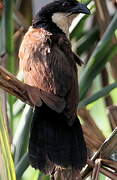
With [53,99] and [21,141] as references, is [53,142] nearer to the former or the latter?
[53,99]

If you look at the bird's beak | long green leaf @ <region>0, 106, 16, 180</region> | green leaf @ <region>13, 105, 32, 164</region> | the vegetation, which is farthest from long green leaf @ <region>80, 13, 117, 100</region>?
long green leaf @ <region>0, 106, 16, 180</region>

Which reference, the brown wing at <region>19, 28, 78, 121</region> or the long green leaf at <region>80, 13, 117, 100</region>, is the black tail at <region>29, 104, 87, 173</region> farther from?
the long green leaf at <region>80, 13, 117, 100</region>

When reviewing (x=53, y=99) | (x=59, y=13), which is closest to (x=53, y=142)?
(x=53, y=99)

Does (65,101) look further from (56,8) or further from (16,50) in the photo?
(16,50)

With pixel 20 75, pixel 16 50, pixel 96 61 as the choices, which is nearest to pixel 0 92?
pixel 20 75

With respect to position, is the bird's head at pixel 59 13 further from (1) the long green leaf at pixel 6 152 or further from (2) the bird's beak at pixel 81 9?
(1) the long green leaf at pixel 6 152

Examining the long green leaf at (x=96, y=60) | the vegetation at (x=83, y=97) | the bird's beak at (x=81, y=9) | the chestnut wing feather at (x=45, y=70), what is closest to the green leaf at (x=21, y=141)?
the vegetation at (x=83, y=97)
